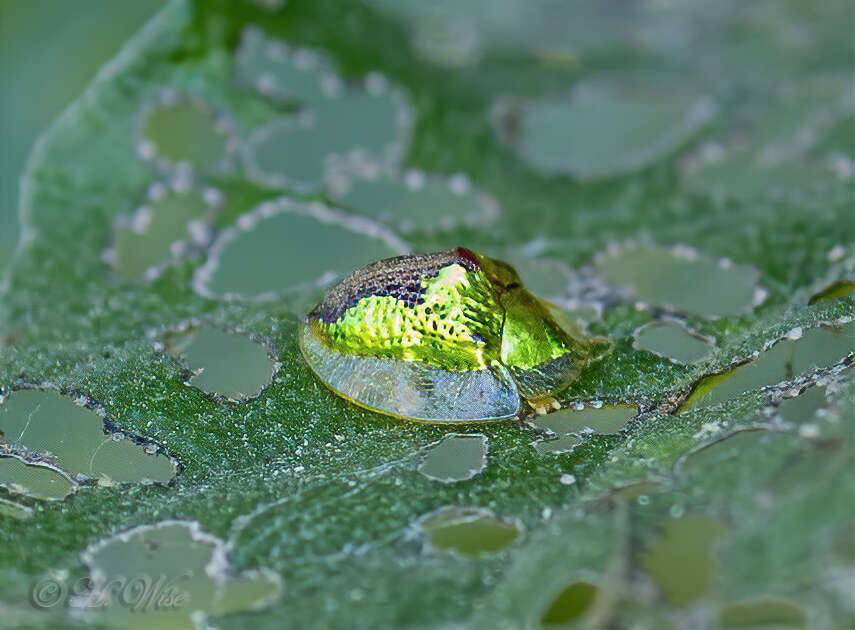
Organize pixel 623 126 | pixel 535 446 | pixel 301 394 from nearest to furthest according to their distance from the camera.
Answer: pixel 535 446, pixel 301 394, pixel 623 126

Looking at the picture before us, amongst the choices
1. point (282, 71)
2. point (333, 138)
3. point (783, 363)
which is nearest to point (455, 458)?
point (783, 363)

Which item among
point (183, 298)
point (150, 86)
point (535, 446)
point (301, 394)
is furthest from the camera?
point (150, 86)

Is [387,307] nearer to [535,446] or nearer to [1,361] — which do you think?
[535,446]

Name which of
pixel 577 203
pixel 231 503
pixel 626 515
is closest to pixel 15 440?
pixel 231 503

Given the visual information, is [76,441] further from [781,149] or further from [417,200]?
[781,149]

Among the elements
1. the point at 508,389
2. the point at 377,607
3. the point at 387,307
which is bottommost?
the point at 377,607

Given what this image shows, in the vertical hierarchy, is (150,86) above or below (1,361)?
above
